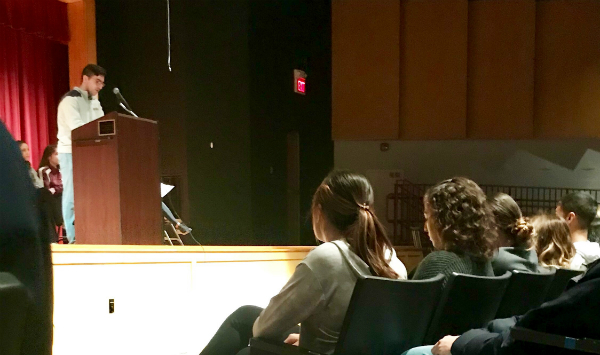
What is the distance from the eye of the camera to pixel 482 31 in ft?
23.0

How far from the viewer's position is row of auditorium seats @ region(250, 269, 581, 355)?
1.35 m

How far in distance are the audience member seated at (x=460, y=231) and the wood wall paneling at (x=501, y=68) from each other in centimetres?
553

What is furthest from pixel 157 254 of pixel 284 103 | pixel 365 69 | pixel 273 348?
pixel 365 69

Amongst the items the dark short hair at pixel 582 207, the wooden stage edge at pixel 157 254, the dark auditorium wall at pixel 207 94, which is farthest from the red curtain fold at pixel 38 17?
the dark short hair at pixel 582 207

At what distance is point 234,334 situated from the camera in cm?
191

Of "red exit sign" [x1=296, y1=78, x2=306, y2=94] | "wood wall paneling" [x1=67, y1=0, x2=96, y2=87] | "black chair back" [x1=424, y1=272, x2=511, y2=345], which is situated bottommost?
"black chair back" [x1=424, y1=272, x2=511, y2=345]

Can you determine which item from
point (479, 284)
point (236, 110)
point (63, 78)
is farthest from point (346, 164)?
point (479, 284)

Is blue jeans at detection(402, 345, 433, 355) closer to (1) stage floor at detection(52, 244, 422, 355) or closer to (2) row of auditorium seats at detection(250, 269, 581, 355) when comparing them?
(2) row of auditorium seats at detection(250, 269, 581, 355)

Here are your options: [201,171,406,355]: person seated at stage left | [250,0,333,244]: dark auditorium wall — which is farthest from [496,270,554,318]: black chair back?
[250,0,333,244]: dark auditorium wall

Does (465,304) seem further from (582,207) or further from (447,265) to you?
(582,207)

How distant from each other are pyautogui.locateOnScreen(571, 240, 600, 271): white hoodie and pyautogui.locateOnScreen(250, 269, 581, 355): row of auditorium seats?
39.6 inches

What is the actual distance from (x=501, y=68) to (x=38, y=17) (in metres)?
5.50

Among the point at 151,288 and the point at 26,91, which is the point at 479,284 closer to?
the point at 151,288

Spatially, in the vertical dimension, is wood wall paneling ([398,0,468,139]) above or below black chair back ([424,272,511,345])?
above
